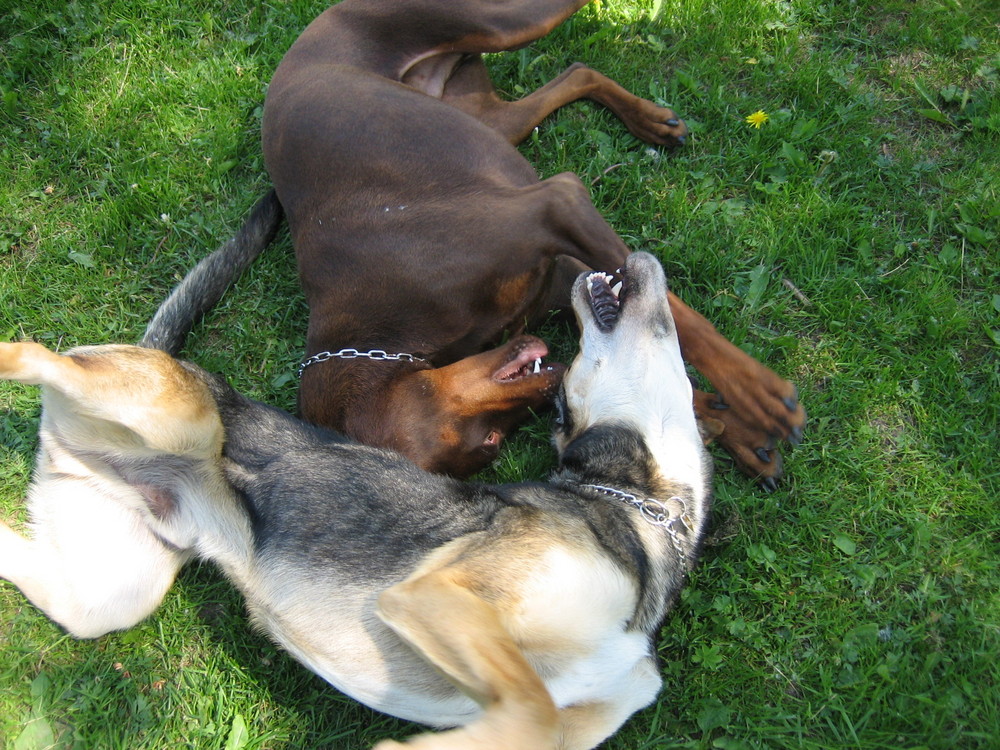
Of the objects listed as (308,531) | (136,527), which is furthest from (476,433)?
(136,527)

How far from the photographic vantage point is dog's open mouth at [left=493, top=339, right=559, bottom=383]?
11.8 ft

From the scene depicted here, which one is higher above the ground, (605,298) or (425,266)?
(425,266)

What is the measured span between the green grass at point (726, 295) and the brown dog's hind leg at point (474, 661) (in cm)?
118

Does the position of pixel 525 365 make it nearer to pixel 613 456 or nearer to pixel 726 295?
pixel 613 456

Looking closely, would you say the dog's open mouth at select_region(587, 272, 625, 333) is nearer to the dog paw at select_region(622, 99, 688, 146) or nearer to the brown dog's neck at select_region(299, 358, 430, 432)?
the brown dog's neck at select_region(299, 358, 430, 432)

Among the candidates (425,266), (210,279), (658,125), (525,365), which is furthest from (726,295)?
(210,279)

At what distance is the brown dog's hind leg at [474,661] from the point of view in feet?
7.82

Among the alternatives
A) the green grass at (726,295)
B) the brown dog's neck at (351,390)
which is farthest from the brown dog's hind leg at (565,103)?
the brown dog's neck at (351,390)

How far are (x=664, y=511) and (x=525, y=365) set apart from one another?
0.99 meters

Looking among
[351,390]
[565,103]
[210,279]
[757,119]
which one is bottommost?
[351,390]

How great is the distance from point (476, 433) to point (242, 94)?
298 cm

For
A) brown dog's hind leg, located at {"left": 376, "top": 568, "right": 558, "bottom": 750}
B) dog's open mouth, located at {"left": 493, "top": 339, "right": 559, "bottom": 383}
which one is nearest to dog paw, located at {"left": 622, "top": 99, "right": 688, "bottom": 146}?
dog's open mouth, located at {"left": 493, "top": 339, "right": 559, "bottom": 383}

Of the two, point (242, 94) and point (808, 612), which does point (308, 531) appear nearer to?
point (808, 612)

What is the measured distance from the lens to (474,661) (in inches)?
95.8
